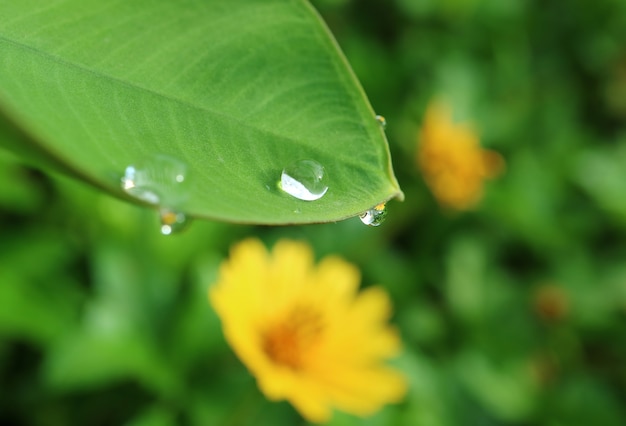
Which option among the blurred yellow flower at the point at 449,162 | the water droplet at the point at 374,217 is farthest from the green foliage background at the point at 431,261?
the water droplet at the point at 374,217

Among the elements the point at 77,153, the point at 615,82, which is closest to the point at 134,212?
the point at 77,153

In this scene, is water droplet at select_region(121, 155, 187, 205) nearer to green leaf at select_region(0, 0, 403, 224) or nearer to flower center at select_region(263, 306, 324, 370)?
green leaf at select_region(0, 0, 403, 224)

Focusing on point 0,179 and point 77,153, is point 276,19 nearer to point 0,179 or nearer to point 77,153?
point 77,153

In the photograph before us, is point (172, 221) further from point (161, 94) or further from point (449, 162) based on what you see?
point (449, 162)

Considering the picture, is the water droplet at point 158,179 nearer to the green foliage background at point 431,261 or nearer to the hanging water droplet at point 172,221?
the hanging water droplet at point 172,221

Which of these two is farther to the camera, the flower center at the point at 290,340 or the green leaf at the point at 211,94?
the flower center at the point at 290,340

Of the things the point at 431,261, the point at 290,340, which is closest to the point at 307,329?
the point at 290,340
